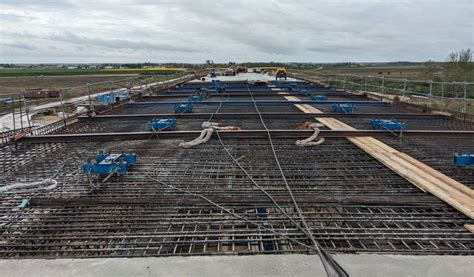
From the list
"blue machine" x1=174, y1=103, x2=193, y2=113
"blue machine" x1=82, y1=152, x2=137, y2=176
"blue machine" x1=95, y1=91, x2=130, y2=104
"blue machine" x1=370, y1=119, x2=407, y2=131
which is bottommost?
"blue machine" x1=82, y1=152, x2=137, y2=176

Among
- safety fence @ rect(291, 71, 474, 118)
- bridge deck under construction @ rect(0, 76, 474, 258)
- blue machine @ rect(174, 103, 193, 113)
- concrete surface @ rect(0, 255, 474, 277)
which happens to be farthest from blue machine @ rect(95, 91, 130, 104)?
concrete surface @ rect(0, 255, 474, 277)

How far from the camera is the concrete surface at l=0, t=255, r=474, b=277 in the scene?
2.64 metres

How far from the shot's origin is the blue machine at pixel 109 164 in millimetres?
4582

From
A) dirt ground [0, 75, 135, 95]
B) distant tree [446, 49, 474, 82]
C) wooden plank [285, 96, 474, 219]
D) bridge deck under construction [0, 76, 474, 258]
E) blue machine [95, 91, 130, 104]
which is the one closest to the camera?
bridge deck under construction [0, 76, 474, 258]

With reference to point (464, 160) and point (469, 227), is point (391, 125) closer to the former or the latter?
point (464, 160)

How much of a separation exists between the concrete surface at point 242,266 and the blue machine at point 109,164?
1.87m

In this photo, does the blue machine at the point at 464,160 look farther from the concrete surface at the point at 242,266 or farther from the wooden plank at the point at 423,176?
Result: the concrete surface at the point at 242,266

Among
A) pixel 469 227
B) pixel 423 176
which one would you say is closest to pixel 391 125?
pixel 423 176

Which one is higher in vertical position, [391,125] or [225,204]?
[391,125]

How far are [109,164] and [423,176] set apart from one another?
14.4 feet

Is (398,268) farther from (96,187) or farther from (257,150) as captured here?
(257,150)

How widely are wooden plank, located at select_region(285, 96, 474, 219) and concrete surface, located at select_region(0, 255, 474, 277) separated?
123 centimetres

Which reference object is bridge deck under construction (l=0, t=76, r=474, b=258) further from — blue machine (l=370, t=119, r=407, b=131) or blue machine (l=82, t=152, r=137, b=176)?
blue machine (l=370, t=119, r=407, b=131)

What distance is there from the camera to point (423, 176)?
4.75 metres
